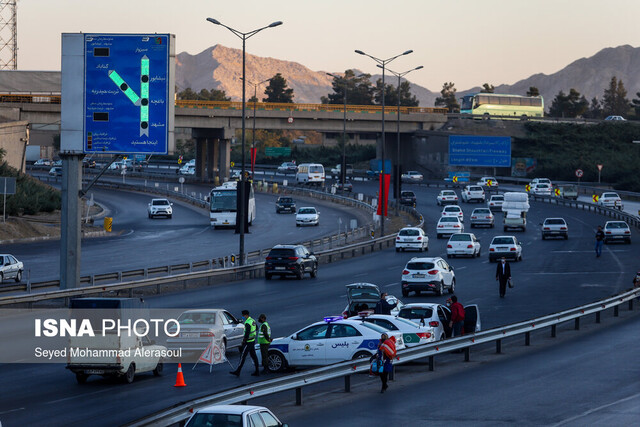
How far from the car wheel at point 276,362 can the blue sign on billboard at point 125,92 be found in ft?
47.4

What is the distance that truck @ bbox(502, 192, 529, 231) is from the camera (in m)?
74.8

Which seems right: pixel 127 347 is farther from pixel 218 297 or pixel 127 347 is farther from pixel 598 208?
pixel 598 208

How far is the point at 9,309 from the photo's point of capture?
35531 millimetres

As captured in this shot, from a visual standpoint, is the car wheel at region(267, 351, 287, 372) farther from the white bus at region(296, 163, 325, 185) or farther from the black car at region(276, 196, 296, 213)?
the white bus at region(296, 163, 325, 185)

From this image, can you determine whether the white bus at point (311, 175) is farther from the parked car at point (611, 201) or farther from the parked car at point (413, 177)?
the parked car at point (611, 201)

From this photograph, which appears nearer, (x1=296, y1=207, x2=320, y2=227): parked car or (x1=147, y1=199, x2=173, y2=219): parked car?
(x1=296, y1=207, x2=320, y2=227): parked car

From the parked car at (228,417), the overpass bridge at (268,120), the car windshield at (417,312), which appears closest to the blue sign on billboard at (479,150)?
the overpass bridge at (268,120)

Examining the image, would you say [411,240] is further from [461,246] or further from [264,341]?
[264,341]

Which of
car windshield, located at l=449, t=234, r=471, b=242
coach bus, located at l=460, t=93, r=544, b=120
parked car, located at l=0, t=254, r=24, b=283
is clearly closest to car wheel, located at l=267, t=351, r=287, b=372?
parked car, located at l=0, t=254, r=24, b=283

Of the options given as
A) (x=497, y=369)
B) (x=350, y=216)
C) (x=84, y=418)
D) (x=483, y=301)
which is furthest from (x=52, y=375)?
(x=350, y=216)

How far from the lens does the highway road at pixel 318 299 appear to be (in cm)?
2039

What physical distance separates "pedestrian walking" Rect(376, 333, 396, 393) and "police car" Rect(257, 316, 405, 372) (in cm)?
179

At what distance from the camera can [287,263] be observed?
159ft

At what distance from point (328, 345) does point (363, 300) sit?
28.2 feet
